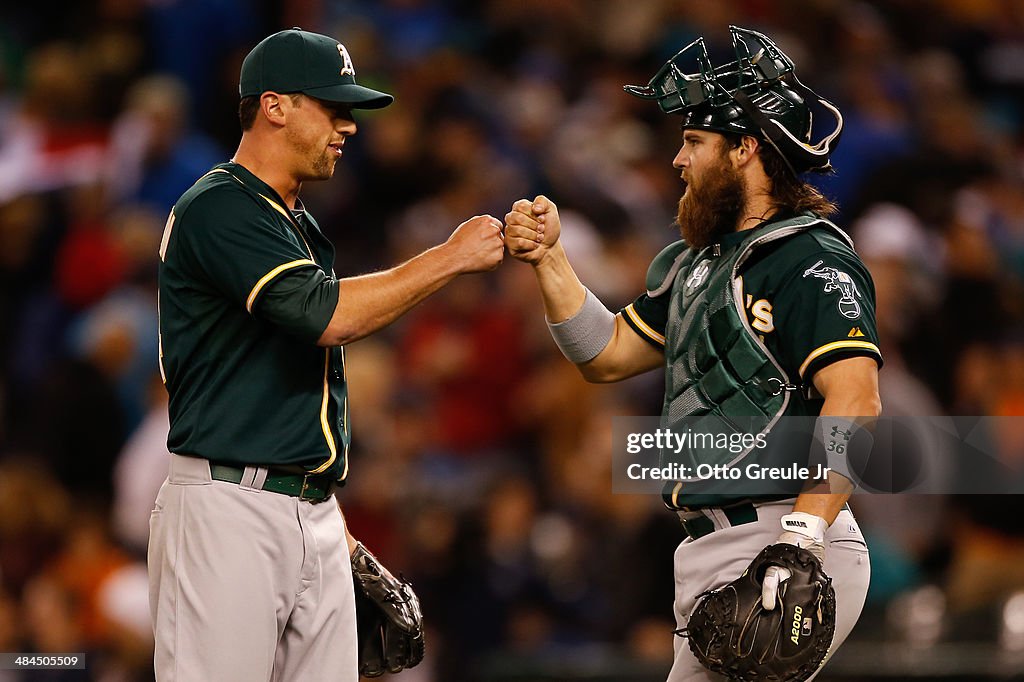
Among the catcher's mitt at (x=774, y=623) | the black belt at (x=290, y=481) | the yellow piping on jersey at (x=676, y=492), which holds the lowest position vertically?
the catcher's mitt at (x=774, y=623)

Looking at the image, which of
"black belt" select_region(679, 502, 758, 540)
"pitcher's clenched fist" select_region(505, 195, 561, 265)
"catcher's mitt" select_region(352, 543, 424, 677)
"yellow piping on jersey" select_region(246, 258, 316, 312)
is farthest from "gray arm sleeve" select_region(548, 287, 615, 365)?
"yellow piping on jersey" select_region(246, 258, 316, 312)

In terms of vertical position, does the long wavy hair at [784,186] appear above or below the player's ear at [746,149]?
below

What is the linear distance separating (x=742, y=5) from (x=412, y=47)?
2082mm

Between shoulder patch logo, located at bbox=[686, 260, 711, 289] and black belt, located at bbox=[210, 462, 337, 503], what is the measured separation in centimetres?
107

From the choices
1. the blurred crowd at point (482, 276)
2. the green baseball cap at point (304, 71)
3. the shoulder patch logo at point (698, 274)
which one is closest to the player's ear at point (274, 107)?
the green baseball cap at point (304, 71)

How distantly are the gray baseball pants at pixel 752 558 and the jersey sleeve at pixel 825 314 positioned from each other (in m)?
0.39

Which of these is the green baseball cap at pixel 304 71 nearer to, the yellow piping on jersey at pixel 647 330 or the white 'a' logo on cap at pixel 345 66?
the white 'a' logo on cap at pixel 345 66

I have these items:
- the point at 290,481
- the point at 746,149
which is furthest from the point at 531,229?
the point at 290,481

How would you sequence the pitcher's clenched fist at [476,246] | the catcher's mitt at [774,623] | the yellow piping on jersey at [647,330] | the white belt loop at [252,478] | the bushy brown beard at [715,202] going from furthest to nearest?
the yellow piping on jersey at [647,330]
the bushy brown beard at [715,202]
the pitcher's clenched fist at [476,246]
the white belt loop at [252,478]
the catcher's mitt at [774,623]

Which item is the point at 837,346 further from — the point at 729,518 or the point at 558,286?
the point at 558,286

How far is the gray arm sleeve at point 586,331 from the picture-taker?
4.05 meters

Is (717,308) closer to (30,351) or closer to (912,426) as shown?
(912,426)

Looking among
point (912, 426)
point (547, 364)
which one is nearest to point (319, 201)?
point (547, 364)

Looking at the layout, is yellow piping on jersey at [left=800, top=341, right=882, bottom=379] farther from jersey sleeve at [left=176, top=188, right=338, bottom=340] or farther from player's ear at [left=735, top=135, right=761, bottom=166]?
jersey sleeve at [left=176, top=188, right=338, bottom=340]
